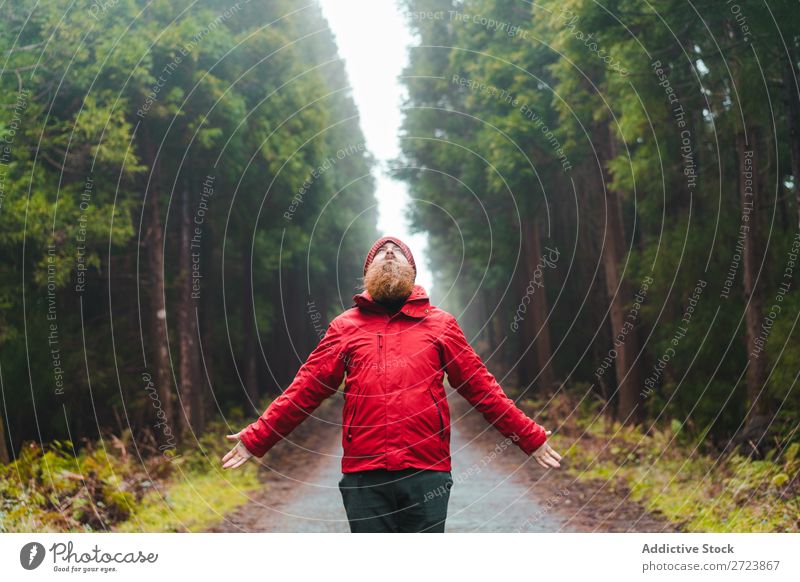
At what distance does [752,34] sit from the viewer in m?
9.94

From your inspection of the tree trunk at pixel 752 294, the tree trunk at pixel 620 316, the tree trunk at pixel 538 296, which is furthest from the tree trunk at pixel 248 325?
the tree trunk at pixel 752 294

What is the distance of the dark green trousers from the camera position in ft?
16.5

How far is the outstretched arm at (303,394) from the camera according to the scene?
5227 mm

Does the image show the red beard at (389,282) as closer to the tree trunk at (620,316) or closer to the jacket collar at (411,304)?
the jacket collar at (411,304)

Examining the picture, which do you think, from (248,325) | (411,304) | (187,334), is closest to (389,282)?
(411,304)

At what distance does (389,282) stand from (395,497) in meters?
1.21

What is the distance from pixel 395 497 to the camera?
5051 millimetres

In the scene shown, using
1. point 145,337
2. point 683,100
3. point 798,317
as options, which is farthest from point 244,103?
point 798,317

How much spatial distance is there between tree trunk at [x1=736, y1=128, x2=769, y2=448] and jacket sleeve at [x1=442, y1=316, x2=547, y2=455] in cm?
692

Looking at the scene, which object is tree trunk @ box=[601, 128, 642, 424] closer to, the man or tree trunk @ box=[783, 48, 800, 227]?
tree trunk @ box=[783, 48, 800, 227]

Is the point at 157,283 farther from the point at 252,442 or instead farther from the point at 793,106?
the point at 252,442

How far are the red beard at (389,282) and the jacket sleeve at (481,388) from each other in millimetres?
336
